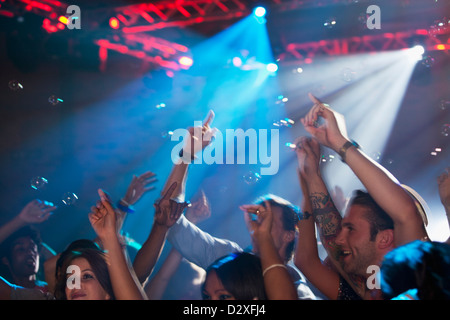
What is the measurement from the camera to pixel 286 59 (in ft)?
19.7

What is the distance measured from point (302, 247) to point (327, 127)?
77 cm

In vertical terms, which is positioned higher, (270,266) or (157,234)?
(157,234)

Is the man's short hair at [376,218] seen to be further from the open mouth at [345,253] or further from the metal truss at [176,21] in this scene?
the metal truss at [176,21]

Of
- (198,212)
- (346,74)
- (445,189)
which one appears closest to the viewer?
(445,189)

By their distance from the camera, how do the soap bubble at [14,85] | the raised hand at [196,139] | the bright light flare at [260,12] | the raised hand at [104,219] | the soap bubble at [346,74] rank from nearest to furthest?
the raised hand at [104,219]
the raised hand at [196,139]
the soap bubble at [14,85]
the soap bubble at [346,74]
the bright light flare at [260,12]

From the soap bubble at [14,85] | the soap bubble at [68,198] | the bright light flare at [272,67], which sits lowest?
the soap bubble at [68,198]

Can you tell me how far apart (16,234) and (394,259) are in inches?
140

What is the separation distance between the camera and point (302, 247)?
2434 millimetres

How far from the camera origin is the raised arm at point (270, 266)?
1834 mm

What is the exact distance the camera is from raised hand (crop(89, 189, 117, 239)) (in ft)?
6.48

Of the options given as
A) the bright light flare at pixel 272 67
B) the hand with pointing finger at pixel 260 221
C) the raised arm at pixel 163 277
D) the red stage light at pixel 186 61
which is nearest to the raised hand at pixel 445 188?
the hand with pointing finger at pixel 260 221

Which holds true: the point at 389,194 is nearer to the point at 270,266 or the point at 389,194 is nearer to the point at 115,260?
the point at 270,266

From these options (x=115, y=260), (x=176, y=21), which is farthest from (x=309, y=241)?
(x=176, y=21)

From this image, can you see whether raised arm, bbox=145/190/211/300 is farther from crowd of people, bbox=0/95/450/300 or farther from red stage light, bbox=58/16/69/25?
red stage light, bbox=58/16/69/25
